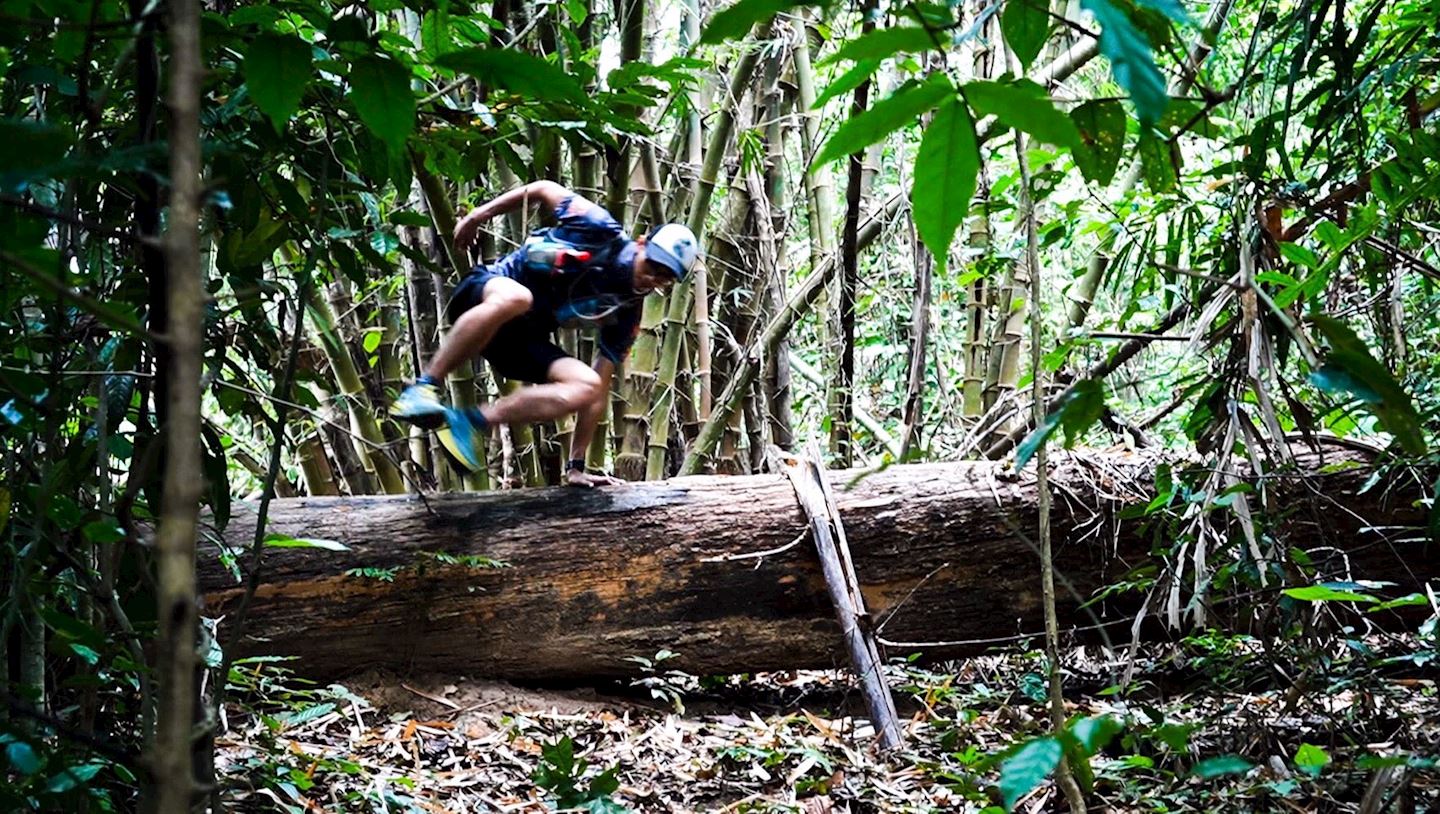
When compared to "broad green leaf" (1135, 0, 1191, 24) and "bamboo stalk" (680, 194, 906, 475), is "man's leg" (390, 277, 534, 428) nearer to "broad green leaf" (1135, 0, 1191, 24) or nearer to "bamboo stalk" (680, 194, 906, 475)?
"bamboo stalk" (680, 194, 906, 475)

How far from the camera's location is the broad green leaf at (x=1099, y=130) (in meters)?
1.09

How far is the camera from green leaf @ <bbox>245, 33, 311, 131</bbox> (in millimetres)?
955

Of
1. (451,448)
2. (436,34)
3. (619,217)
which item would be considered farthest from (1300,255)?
(451,448)

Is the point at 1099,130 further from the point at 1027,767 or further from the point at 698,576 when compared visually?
the point at 698,576

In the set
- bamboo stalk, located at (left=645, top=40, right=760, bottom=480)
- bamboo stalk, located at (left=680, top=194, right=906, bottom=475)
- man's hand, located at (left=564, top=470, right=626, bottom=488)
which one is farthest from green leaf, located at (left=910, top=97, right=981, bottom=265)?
bamboo stalk, located at (left=680, top=194, right=906, bottom=475)

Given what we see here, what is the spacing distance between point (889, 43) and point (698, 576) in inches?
107

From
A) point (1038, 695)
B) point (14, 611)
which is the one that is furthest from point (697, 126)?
point (14, 611)

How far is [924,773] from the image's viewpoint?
8.86 ft

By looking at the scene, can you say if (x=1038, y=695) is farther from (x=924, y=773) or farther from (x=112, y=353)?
(x=112, y=353)

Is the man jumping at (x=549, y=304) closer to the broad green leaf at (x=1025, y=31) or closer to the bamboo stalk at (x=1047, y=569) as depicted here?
the bamboo stalk at (x=1047, y=569)

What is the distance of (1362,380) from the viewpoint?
0.90m

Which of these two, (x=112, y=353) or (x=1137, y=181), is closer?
(x=112, y=353)

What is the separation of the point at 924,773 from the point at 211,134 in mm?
2075

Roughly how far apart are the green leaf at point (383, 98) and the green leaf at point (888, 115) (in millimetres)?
366
